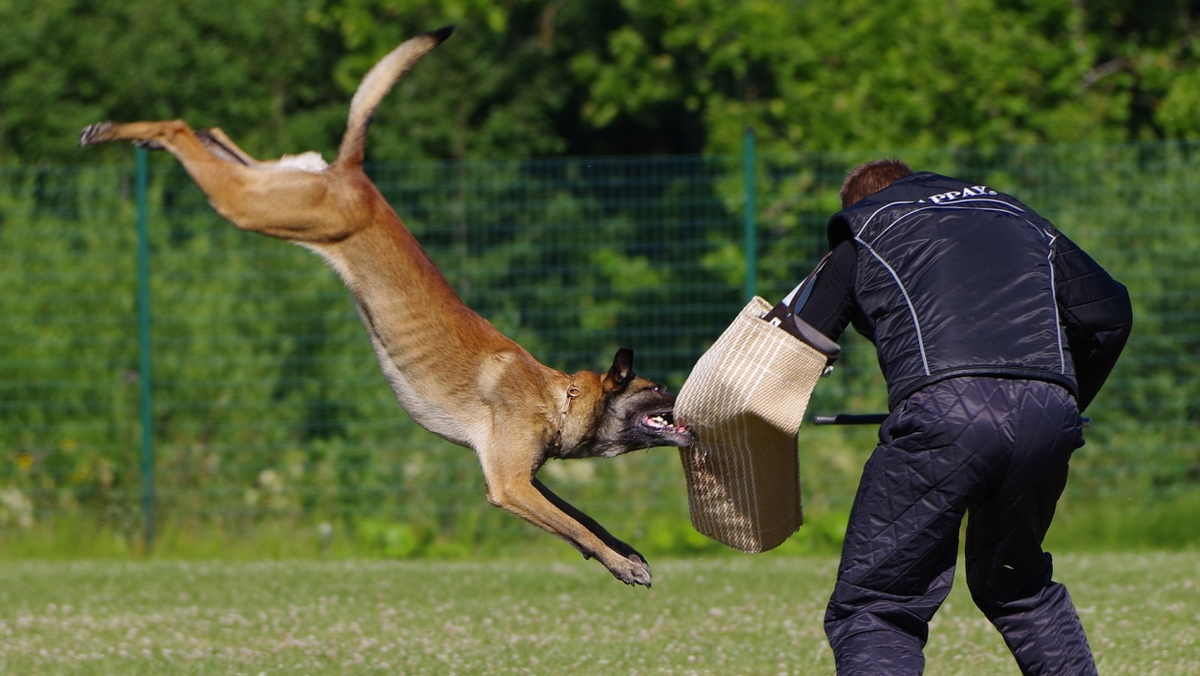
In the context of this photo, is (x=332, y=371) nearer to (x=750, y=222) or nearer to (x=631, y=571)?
(x=750, y=222)

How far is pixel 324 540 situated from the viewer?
903 centimetres

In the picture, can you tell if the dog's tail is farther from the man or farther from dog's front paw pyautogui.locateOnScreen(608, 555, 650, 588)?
the man

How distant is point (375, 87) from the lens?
502cm

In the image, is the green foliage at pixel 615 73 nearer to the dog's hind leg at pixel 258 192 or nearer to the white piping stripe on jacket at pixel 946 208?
the dog's hind leg at pixel 258 192

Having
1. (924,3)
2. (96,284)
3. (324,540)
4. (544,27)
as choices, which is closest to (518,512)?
(324,540)

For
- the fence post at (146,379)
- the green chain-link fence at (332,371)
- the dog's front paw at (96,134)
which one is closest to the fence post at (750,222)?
the green chain-link fence at (332,371)

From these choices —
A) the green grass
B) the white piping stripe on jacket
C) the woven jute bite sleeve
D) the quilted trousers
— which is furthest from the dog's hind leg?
the quilted trousers

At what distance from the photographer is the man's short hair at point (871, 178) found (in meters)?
4.09

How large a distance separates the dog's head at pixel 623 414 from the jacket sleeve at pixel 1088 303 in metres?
1.51

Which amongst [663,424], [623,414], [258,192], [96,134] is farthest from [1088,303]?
[96,134]

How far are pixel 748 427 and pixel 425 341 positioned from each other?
1.34 metres

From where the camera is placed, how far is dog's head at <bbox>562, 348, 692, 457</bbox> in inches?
191

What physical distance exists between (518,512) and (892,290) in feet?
5.38

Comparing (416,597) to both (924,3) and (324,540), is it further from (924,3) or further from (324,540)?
(924,3)
